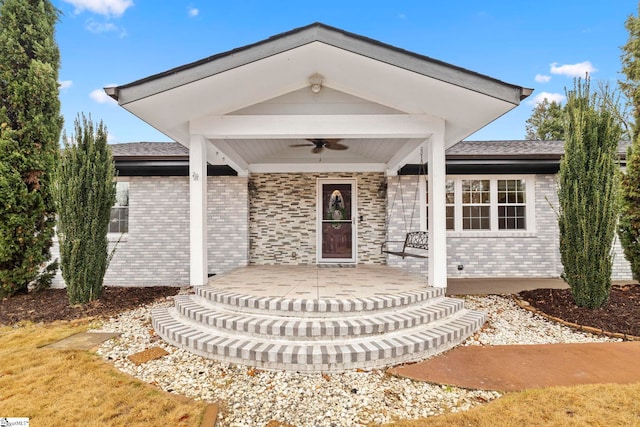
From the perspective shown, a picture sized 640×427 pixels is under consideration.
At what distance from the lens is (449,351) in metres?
3.54

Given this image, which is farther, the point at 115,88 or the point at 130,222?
the point at 130,222

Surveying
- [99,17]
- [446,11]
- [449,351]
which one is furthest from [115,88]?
[446,11]

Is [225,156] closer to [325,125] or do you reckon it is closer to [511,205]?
[325,125]

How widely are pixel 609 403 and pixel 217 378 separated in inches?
128

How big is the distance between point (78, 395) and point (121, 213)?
6080mm

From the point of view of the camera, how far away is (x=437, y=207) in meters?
4.80

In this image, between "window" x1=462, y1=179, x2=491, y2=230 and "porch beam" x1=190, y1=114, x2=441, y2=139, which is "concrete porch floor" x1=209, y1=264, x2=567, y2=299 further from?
"porch beam" x1=190, y1=114, x2=441, y2=139

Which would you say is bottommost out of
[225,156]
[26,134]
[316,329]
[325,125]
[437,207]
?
[316,329]

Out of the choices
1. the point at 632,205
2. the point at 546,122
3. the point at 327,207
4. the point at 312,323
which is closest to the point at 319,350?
the point at 312,323

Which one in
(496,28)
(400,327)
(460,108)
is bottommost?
(400,327)

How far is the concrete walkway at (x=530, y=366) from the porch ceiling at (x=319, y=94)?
2.97 meters

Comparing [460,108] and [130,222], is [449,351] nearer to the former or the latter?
[460,108]

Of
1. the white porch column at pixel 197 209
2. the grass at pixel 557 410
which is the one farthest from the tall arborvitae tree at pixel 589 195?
the white porch column at pixel 197 209

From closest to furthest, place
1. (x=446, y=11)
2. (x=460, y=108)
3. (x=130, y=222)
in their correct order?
(x=460, y=108) < (x=130, y=222) < (x=446, y=11)
